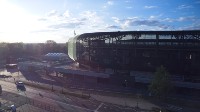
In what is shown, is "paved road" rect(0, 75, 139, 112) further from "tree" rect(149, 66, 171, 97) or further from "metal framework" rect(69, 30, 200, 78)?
"metal framework" rect(69, 30, 200, 78)

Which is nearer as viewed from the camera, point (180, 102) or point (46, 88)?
point (180, 102)

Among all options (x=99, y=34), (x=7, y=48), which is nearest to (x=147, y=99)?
(x=99, y=34)

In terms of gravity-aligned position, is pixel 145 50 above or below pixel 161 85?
above

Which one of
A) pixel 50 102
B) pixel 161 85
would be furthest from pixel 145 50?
pixel 50 102

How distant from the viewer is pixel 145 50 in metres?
72.9

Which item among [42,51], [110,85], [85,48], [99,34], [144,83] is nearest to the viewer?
[144,83]

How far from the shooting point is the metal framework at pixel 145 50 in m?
66.6

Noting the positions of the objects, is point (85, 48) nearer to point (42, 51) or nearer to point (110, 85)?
point (110, 85)

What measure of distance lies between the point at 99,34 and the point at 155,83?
32839 mm

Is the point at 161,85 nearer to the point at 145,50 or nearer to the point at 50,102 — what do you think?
the point at 145,50

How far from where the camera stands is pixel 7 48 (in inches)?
7101

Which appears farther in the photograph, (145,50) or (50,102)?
(145,50)

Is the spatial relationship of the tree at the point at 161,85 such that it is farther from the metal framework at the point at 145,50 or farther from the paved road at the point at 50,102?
the metal framework at the point at 145,50

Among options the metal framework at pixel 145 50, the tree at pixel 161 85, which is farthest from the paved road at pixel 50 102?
the metal framework at pixel 145 50
